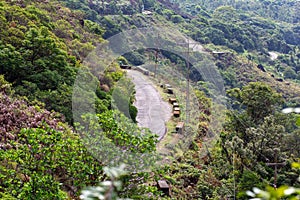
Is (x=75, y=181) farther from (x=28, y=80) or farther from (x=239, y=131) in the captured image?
(x=239, y=131)

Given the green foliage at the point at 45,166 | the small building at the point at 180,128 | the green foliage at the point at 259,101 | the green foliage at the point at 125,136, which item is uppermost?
the green foliage at the point at 259,101

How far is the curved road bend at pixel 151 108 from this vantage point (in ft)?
41.3

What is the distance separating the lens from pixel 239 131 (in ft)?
43.4

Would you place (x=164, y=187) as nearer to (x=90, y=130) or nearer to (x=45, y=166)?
(x=90, y=130)

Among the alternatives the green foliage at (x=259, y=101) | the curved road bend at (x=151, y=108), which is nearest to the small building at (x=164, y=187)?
the curved road bend at (x=151, y=108)

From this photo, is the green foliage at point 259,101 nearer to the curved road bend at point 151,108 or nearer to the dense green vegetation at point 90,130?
the dense green vegetation at point 90,130

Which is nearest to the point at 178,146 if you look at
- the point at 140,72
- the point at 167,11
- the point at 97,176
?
the point at 97,176

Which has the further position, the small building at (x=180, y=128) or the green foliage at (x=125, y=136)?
the small building at (x=180, y=128)

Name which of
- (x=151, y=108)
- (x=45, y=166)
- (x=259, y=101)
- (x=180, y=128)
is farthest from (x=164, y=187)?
(x=259, y=101)

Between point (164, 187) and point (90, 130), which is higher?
point (90, 130)

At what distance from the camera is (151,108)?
1435 cm

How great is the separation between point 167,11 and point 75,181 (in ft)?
129

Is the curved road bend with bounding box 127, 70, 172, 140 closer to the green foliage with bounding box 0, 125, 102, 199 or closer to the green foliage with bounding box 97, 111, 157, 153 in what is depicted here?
the green foliage with bounding box 97, 111, 157, 153

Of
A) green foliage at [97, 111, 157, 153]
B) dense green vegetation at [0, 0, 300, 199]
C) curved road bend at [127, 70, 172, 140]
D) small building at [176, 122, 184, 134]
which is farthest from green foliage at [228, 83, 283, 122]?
green foliage at [97, 111, 157, 153]
